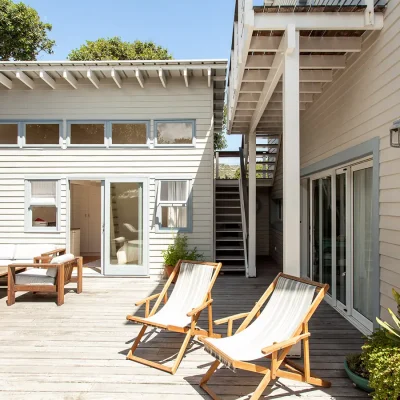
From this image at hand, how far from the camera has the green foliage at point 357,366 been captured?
119 inches

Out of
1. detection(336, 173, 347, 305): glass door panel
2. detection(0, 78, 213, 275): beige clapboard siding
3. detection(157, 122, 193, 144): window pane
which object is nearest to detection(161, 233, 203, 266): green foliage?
detection(0, 78, 213, 275): beige clapboard siding

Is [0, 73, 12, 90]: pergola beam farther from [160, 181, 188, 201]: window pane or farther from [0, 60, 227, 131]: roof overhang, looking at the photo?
[160, 181, 188, 201]: window pane

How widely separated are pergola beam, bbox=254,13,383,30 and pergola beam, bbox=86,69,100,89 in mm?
4732

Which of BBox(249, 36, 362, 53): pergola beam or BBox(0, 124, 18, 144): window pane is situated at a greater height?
BBox(249, 36, 362, 53): pergola beam

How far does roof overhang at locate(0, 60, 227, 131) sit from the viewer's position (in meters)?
7.24

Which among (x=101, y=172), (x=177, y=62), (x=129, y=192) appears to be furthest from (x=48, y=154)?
(x=177, y=62)

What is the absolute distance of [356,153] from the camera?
169 inches

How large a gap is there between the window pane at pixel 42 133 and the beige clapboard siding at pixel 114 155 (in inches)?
6.9

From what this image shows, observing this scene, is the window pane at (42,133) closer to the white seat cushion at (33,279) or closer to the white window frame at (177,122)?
the white window frame at (177,122)

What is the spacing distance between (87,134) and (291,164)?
5.53m

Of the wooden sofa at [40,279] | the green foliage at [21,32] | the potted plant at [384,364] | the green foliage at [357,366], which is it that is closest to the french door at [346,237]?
the green foliage at [357,366]

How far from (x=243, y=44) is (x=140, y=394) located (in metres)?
3.58

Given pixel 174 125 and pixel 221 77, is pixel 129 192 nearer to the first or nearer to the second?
pixel 174 125

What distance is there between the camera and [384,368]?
2512mm
